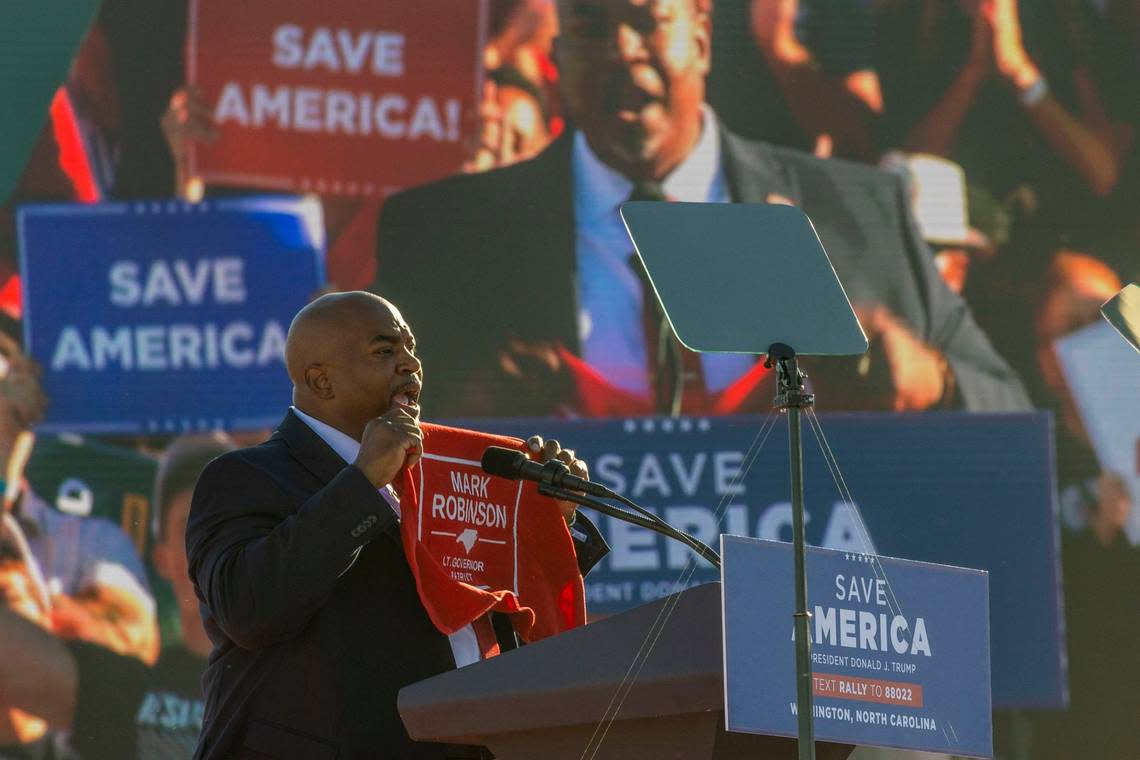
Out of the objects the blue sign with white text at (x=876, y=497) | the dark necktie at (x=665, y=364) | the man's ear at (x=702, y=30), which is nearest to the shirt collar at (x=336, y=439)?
the blue sign with white text at (x=876, y=497)

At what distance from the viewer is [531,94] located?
192 inches

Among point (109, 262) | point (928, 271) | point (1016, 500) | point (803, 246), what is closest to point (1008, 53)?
point (928, 271)

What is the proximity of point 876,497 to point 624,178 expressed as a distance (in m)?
1.12

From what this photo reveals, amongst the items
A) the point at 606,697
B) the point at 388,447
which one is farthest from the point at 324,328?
the point at 606,697

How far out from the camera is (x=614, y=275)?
15.6 feet

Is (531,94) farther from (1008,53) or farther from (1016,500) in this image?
(1016,500)

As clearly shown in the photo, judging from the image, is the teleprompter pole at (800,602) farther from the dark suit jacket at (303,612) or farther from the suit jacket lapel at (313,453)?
the suit jacket lapel at (313,453)

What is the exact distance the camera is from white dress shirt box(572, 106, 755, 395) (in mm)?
4727

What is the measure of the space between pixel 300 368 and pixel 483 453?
0.29m

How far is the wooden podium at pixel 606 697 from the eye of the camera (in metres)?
1.65

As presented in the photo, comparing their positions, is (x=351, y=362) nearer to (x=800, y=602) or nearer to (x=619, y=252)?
(x=800, y=602)

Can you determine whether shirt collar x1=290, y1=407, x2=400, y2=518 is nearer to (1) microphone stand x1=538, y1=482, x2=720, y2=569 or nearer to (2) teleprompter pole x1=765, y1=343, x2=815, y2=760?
(1) microphone stand x1=538, y1=482, x2=720, y2=569

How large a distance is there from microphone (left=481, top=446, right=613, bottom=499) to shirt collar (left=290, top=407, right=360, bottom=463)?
7.8 inches

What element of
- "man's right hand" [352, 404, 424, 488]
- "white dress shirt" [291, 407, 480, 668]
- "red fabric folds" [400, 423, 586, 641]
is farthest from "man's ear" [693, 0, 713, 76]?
"man's right hand" [352, 404, 424, 488]
